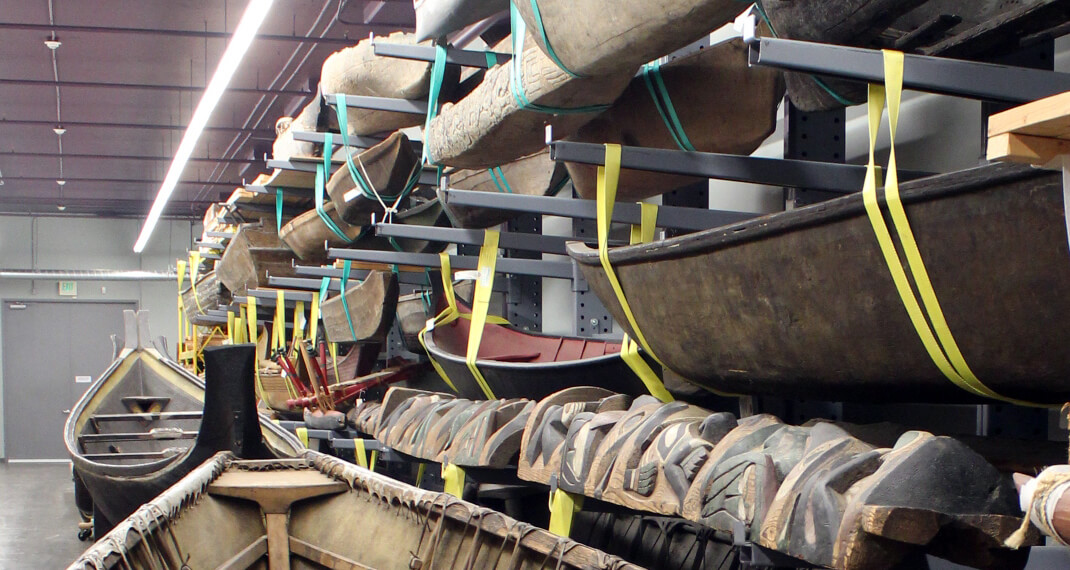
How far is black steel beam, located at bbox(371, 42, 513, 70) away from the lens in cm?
379

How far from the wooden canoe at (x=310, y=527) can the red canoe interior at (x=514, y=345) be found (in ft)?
2.46

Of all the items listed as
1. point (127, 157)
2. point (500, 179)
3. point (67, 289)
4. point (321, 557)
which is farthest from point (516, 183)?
point (67, 289)

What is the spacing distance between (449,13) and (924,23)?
171 centimetres

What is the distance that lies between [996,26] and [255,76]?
33.3 feet

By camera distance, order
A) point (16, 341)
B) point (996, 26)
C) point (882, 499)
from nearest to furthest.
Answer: point (882, 499) → point (996, 26) → point (16, 341)

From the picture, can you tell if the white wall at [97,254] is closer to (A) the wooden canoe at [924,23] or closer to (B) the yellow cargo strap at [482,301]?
(B) the yellow cargo strap at [482,301]

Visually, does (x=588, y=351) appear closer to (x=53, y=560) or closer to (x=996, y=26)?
(x=996, y=26)

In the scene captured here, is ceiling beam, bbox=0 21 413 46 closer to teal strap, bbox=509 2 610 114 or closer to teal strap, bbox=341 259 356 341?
teal strap, bbox=341 259 356 341

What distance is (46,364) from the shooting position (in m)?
19.6

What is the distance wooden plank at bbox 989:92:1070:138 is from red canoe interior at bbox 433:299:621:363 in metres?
2.89

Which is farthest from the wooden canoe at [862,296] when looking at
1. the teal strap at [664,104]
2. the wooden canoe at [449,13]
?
the wooden canoe at [449,13]

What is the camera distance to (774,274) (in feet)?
6.24

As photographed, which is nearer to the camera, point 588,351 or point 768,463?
point 768,463

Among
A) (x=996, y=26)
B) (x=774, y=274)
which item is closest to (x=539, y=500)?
(x=774, y=274)
